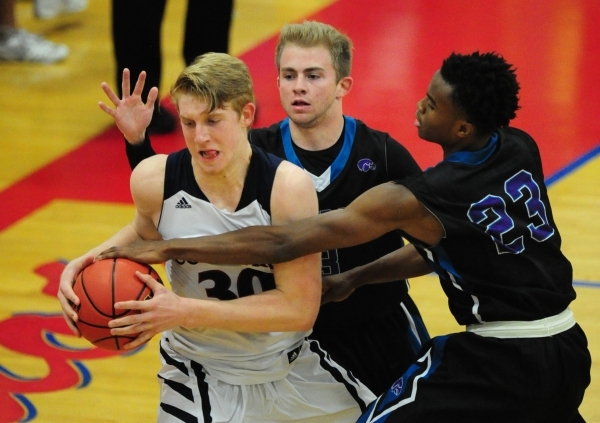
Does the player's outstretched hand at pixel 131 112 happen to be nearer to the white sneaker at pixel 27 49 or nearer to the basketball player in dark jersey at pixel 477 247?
the basketball player in dark jersey at pixel 477 247

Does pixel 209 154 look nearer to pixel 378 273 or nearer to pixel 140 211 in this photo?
pixel 140 211

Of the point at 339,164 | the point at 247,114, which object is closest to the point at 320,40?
the point at 339,164

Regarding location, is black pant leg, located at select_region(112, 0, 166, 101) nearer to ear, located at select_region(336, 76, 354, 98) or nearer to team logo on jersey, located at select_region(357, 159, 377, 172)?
ear, located at select_region(336, 76, 354, 98)

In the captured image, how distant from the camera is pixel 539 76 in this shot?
30.7 feet

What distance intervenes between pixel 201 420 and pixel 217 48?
5194 millimetres

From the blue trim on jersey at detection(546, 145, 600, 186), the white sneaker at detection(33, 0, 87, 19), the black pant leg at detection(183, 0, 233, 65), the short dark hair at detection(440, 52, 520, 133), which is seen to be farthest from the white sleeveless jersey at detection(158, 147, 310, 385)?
the white sneaker at detection(33, 0, 87, 19)

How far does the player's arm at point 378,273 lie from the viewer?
13.1 ft

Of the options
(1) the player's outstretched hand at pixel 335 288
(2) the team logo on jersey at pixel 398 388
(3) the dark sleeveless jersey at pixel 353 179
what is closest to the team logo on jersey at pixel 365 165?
(3) the dark sleeveless jersey at pixel 353 179

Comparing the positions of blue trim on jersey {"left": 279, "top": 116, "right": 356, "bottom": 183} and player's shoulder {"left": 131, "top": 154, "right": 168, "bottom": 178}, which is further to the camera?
blue trim on jersey {"left": 279, "top": 116, "right": 356, "bottom": 183}

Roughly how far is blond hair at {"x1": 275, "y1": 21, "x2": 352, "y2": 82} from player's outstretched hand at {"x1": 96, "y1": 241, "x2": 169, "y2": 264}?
1125 mm

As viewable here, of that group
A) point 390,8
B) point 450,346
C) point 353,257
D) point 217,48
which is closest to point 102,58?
point 217,48

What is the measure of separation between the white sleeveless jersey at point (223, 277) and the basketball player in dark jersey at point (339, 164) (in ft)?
1.37

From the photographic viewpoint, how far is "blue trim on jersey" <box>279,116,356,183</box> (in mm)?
4156

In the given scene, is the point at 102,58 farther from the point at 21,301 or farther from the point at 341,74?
the point at 341,74
